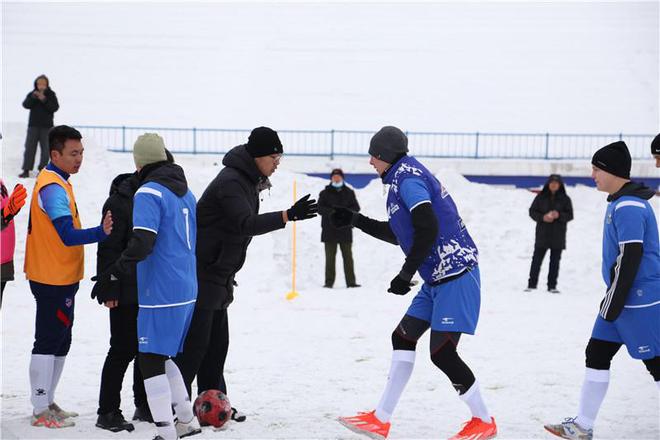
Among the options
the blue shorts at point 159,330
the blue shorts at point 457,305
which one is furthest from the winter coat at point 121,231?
the blue shorts at point 457,305

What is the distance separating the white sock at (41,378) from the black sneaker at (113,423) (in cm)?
39

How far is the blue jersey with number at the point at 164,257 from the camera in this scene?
491 centimetres

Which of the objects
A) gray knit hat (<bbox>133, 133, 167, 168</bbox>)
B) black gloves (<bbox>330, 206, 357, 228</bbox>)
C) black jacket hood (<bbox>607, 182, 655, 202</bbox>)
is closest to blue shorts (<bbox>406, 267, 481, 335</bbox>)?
black gloves (<bbox>330, 206, 357, 228</bbox>)

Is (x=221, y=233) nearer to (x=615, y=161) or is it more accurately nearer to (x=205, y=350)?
(x=205, y=350)

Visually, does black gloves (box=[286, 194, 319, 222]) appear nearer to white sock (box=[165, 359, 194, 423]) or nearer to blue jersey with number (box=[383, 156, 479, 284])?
blue jersey with number (box=[383, 156, 479, 284])

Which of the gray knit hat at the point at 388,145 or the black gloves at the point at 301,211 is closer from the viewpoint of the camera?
the black gloves at the point at 301,211

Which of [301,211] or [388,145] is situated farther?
[388,145]

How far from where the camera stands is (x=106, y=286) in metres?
5.29

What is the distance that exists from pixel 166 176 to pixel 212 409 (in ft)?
5.19

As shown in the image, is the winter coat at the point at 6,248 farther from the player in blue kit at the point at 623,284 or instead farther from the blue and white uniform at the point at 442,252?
the player in blue kit at the point at 623,284

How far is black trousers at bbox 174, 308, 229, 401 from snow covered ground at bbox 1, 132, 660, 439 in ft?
1.28

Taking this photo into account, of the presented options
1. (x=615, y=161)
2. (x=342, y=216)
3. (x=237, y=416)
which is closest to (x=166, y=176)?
(x=342, y=216)

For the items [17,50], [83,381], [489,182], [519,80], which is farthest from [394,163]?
[17,50]

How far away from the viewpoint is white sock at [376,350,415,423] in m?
5.32
